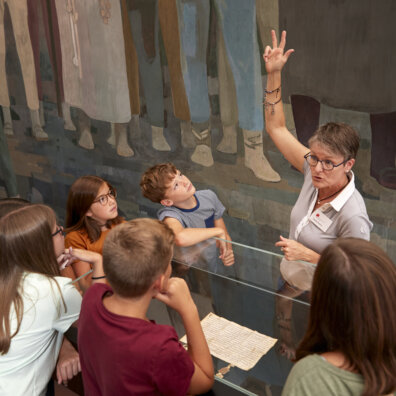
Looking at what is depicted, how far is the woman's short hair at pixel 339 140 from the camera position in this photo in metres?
2.16

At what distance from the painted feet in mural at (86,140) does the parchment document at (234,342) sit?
3218 millimetres

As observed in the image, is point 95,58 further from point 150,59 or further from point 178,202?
point 178,202

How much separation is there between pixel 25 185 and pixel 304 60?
13.0ft

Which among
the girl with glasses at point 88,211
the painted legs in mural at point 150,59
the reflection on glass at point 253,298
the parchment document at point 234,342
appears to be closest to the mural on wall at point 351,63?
the painted legs in mural at point 150,59

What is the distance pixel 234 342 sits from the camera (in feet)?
5.85

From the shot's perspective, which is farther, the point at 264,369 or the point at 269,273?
the point at 269,273

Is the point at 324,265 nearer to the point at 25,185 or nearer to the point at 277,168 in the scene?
the point at 277,168

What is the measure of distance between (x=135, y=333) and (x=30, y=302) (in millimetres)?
613

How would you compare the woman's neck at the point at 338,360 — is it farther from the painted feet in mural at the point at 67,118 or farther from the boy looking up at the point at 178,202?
the painted feet in mural at the point at 67,118

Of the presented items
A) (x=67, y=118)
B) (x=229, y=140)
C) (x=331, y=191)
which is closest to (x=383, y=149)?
(x=331, y=191)

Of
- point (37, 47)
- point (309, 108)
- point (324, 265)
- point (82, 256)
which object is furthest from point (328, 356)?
point (37, 47)

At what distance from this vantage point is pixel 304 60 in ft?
10.1

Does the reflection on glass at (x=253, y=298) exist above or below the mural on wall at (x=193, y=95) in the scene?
below

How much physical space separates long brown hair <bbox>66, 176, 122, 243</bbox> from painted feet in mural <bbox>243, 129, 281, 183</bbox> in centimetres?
127
